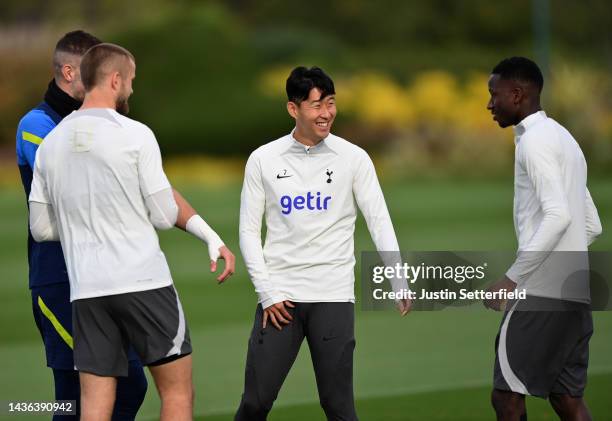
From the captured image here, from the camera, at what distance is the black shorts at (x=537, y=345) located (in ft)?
21.8

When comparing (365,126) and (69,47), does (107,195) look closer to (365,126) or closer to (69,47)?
(69,47)

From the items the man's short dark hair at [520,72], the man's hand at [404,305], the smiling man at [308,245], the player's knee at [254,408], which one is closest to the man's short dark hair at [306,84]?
the smiling man at [308,245]

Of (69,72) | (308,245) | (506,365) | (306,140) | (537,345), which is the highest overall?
(69,72)

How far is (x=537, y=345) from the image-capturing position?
6.66 m

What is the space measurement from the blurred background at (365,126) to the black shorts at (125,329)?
3.23m

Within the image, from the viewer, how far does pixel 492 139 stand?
37969 mm

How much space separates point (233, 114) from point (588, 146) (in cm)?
1208

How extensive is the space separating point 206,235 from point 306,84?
1084 millimetres

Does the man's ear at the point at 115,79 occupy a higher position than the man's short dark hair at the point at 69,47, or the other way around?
the man's short dark hair at the point at 69,47

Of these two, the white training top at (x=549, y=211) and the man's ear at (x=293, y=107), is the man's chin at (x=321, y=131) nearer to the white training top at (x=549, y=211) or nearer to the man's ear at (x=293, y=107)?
the man's ear at (x=293, y=107)

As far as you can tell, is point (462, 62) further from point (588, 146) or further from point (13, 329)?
point (13, 329)

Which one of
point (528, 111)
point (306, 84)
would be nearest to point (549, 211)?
point (528, 111)

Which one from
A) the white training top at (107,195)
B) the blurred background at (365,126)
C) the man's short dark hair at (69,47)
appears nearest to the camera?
the white training top at (107,195)

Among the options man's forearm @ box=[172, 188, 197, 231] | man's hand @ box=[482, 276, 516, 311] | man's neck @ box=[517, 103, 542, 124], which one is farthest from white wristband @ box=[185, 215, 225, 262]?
man's neck @ box=[517, 103, 542, 124]
